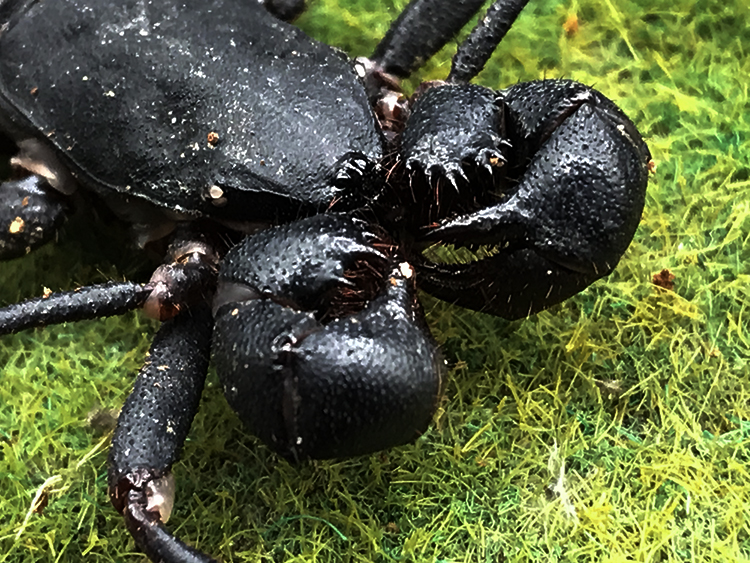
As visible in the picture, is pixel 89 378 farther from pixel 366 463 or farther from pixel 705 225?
pixel 705 225

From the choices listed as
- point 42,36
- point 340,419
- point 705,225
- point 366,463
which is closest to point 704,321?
point 705,225

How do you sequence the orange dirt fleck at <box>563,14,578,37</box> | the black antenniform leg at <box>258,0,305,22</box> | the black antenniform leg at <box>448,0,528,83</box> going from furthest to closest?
the orange dirt fleck at <box>563,14,578,37</box> < the black antenniform leg at <box>258,0,305,22</box> < the black antenniform leg at <box>448,0,528,83</box>

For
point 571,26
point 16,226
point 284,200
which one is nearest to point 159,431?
point 284,200

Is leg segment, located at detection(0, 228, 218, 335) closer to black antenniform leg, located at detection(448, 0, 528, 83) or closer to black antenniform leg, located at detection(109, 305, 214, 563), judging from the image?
black antenniform leg, located at detection(109, 305, 214, 563)

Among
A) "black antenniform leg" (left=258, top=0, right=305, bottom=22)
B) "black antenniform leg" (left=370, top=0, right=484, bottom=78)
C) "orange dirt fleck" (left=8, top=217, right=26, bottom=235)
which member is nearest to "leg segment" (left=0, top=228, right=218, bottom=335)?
"orange dirt fleck" (left=8, top=217, right=26, bottom=235)

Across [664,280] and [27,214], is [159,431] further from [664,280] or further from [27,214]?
[664,280]

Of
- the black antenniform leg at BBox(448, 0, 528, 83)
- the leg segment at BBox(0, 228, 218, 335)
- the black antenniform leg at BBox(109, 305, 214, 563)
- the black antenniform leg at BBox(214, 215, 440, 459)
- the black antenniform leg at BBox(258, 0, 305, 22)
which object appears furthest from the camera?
the black antenniform leg at BBox(258, 0, 305, 22)
